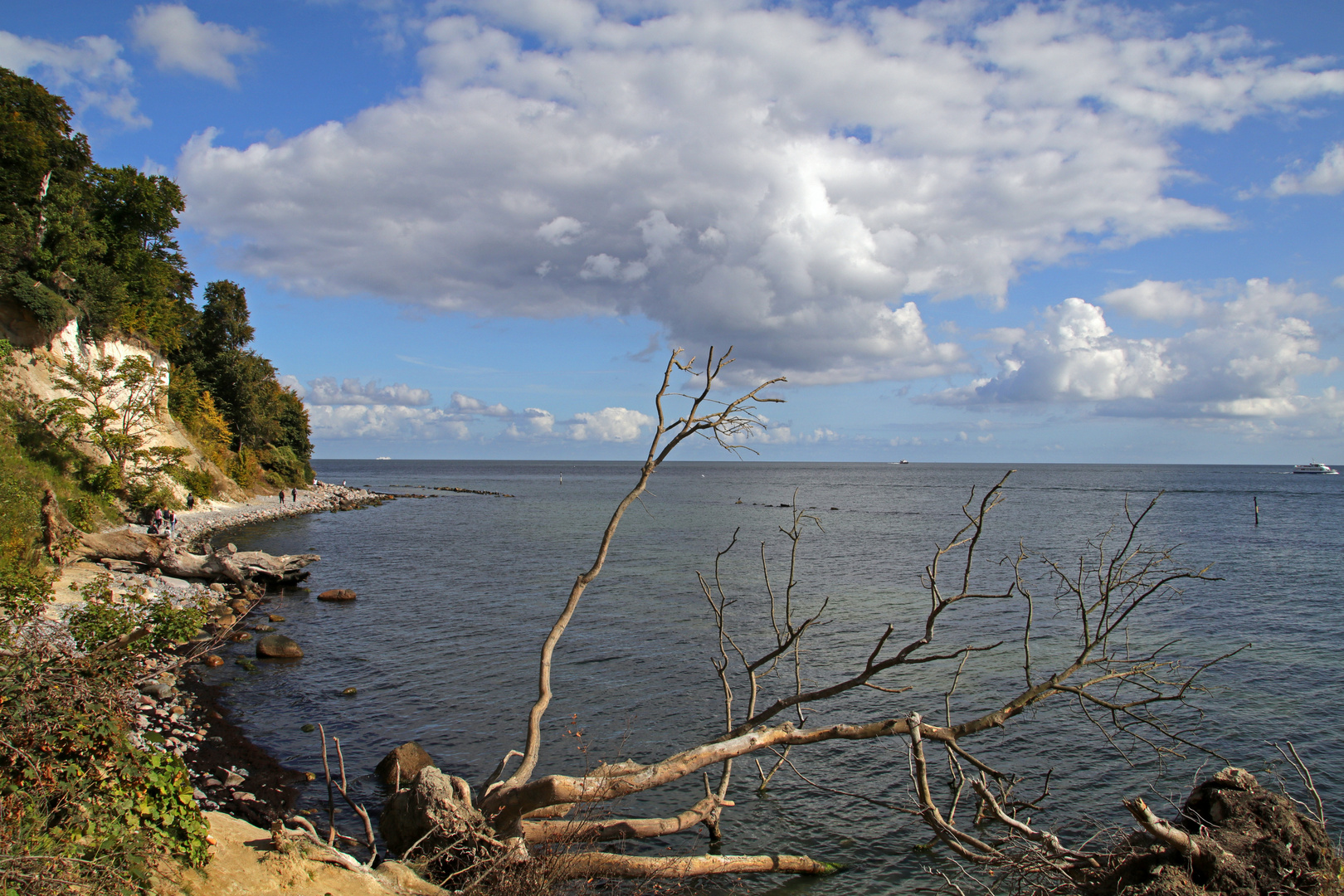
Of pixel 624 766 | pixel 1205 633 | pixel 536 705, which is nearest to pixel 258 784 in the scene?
pixel 536 705

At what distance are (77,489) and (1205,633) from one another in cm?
4914

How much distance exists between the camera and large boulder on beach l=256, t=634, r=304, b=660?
2140 centimetres

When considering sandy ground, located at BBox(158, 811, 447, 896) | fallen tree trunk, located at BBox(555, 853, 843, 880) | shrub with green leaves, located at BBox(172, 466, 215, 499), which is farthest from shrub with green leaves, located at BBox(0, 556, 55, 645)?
shrub with green leaves, located at BBox(172, 466, 215, 499)

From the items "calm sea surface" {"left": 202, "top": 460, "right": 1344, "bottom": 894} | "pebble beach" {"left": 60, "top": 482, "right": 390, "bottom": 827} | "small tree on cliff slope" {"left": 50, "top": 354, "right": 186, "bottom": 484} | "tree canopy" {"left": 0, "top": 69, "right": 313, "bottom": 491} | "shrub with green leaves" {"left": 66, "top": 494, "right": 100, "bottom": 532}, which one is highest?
"tree canopy" {"left": 0, "top": 69, "right": 313, "bottom": 491}

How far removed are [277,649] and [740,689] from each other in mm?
13972

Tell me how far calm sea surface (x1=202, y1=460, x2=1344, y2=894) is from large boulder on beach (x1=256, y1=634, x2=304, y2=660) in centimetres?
49

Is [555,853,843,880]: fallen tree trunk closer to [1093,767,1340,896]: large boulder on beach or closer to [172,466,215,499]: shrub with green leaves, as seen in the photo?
[1093,767,1340,896]: large boulder on beach

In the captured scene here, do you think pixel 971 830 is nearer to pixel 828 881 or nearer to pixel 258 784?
pixel 828 881

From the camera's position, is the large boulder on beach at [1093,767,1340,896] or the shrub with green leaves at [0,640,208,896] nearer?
the shrub with green leaves at [0,640,208,896]

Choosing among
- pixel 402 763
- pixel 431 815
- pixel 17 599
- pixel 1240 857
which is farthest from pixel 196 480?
pixel 1240 857

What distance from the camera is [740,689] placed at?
19578mm

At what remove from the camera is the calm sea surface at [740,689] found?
13328 millimetres

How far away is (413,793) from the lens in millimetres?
9211

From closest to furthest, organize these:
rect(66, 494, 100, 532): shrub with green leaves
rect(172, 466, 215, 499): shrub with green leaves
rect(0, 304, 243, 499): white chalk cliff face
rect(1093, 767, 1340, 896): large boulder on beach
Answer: rect(1093, 767, 1340, 896): large boulder on beach
rect(66, 494, 100, 532): shrub with green leaves
rect(0, 304, 243, 499): white chalk cliff face
rect(172, 466, 215, 499): shrub with green leaves
